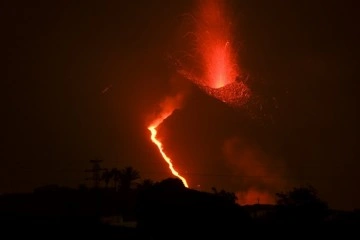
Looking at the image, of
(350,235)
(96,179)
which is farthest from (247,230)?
(96,179)

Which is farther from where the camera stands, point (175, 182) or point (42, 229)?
point (42, 229)

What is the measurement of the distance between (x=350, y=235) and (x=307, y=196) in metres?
47.2

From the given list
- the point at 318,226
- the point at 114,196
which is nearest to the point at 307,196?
the point at 114,196

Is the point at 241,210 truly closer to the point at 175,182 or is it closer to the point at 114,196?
the point at 175,182

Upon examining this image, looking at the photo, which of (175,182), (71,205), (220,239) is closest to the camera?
(220,239)

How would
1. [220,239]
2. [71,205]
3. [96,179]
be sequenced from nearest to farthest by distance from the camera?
[220,239], [71,205], [96,179]

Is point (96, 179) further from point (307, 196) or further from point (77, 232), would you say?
point (77, 232)

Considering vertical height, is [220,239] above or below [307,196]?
below

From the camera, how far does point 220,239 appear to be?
46.3 feet

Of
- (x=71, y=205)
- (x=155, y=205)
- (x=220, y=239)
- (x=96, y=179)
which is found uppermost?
(x=96, y=179)

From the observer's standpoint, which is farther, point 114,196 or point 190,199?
point 114,196

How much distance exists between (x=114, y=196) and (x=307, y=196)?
99.3 feet

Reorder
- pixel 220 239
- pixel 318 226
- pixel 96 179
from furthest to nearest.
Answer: pixel 96 179 → pixel 318 226 → pixel 220 239

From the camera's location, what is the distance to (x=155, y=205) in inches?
581
